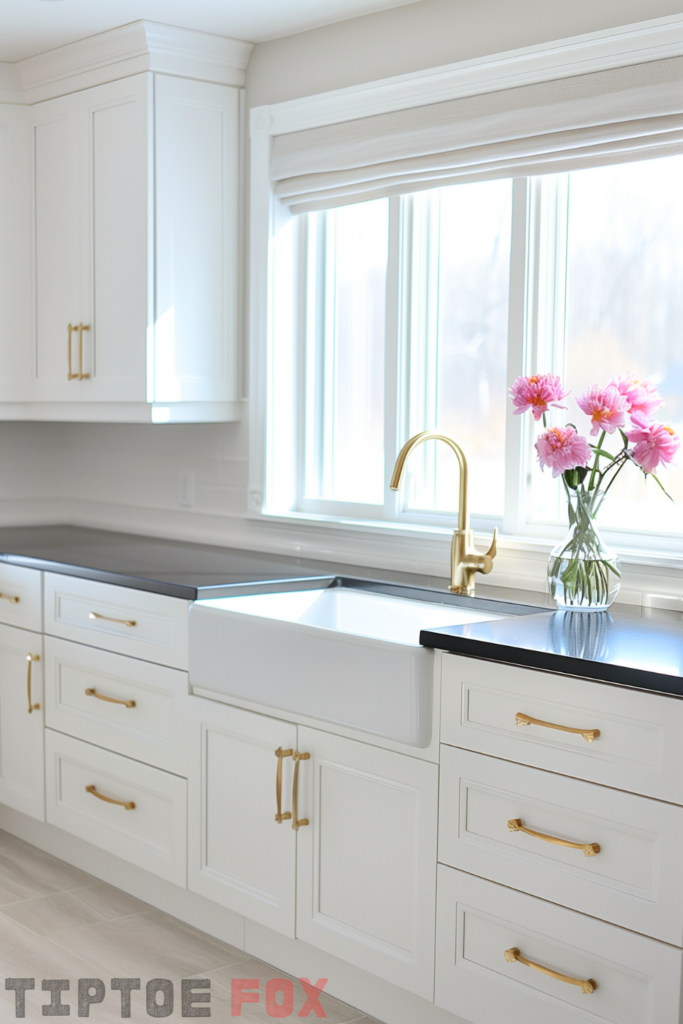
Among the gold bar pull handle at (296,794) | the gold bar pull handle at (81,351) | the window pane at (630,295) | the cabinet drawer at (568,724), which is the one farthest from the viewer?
the gold bar pull handle at (81,351)

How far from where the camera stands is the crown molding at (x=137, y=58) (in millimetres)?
3061

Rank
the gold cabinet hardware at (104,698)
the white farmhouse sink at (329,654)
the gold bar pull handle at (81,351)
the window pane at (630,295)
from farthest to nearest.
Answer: the gold bar pull handle at (81,351) → the gold cabinet hardware at (104,698) → the window pane at (630,295) → the white farmhouse sink at (329,654)

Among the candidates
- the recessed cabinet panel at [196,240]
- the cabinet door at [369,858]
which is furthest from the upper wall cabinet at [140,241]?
the cabinet door at [369,858]

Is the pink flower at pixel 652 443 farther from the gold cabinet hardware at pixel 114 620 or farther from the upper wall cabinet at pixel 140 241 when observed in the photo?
the upper wall cabinet at pixel 140 241

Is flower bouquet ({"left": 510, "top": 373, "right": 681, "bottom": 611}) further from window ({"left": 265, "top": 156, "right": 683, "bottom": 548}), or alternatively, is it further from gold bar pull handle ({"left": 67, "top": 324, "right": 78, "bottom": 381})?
gold bar pull handle ({"left": 67, "top": 324, "right": 78, "bottom": 381})

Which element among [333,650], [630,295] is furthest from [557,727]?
[630,295]

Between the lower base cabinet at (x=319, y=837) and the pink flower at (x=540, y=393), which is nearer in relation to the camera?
the lower base cabinet at (x=319, y=837)

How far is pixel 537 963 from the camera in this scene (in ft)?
6.18

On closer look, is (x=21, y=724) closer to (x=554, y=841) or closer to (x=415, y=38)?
(x=554, y=841)

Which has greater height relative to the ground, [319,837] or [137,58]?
[137,58]

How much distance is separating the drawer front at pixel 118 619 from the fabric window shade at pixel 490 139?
49.5 inches

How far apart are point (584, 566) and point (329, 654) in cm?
59

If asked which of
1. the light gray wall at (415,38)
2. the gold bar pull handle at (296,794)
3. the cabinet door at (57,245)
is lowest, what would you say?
the gold bar pull handle at (296,794)

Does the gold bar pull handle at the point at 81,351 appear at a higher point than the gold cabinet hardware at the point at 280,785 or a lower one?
higher
